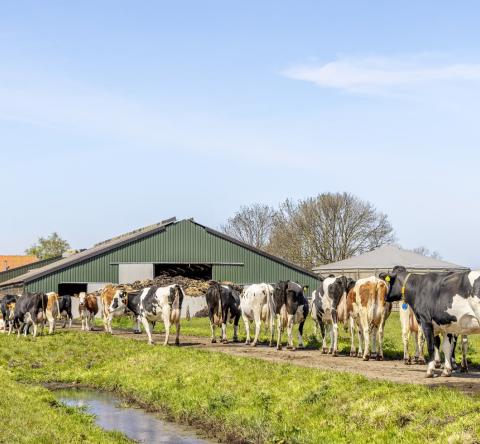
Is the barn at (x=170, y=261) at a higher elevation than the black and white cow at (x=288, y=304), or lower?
higher

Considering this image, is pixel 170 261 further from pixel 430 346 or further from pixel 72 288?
pixel 430 346

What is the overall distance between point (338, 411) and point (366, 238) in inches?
3000

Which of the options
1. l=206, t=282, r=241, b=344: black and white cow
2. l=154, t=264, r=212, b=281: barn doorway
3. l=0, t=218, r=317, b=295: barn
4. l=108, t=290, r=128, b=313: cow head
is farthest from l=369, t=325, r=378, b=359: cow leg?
l=154, t=264, r=212, b=281: barn doorway

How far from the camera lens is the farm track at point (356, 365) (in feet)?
52.0

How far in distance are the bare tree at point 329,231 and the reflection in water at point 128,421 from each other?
68692 mm

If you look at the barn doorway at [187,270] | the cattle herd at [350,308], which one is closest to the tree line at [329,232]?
the barn doorway at [187,270]

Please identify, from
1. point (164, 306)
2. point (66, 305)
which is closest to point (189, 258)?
point (66, 305)

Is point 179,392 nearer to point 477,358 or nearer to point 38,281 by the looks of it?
point 477,358

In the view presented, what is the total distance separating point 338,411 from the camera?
13680 mm

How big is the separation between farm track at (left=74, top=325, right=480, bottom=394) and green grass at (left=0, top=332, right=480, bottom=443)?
125 centimetres

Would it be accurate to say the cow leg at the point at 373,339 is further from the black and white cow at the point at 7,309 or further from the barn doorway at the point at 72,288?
the barn doorway at the point at 72,288

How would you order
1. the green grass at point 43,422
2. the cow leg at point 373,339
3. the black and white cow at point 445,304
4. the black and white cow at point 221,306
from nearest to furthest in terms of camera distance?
1. the green grass at point 43,422
2. the black and white cow at point 445,304
3. the cow leg at point 373,339
4. the black and white cow at point 221,306

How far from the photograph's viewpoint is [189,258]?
5978 cm

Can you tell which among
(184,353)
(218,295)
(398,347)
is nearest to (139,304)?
(218,295)
